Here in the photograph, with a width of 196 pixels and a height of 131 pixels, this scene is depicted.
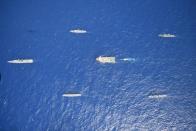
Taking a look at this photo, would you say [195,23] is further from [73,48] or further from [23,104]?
[23,104]

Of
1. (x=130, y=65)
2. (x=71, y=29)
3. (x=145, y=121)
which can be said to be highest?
(x=71, y=29)

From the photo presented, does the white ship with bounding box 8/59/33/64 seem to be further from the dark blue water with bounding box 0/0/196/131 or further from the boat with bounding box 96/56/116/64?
the boat with bounding box 96/56/116/64

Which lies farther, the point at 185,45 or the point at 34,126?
the point at 185,45

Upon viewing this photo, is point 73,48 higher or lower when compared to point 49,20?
lower

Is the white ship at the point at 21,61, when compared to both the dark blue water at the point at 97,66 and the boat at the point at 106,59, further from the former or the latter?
the boat at the point at 106,59

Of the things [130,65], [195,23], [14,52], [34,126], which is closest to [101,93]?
[130,65]

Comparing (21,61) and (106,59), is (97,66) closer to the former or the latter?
(106,59)

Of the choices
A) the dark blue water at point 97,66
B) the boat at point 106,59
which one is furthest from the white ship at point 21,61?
the boat at point 106,59

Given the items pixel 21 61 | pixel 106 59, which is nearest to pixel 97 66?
pixel 106 59

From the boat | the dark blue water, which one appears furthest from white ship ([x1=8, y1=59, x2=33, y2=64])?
the boat
